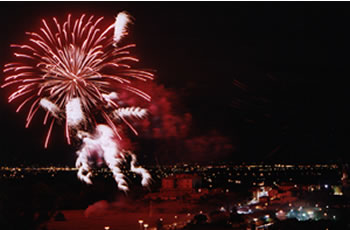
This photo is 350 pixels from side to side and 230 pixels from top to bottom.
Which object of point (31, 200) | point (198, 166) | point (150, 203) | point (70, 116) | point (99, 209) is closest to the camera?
point (31, 200)

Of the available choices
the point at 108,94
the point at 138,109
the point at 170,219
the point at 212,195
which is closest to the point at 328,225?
the point at 170,219

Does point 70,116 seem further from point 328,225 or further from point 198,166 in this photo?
point 198,166

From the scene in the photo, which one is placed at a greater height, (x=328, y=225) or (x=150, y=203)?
(x=150, y=203)

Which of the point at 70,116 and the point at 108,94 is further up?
the point at 108,94

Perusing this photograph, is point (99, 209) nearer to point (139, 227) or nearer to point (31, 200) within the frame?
point (139, 227)

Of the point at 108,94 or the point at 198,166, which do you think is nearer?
the point at 108,94

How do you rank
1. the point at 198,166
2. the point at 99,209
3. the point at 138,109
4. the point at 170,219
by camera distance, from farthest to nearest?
the point at 198,166
the point at 99,209
the point at 170,219
the point at 138,109

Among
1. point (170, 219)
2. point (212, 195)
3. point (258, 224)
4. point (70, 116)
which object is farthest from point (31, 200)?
point (212, 195)

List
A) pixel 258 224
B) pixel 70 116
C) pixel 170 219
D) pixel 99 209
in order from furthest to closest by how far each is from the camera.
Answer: pixel 99 209 → pixel 170 219 → pixel 258 224 → pixel 70 116

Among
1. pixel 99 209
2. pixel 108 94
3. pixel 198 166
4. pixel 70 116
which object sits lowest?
pixel 99 209
